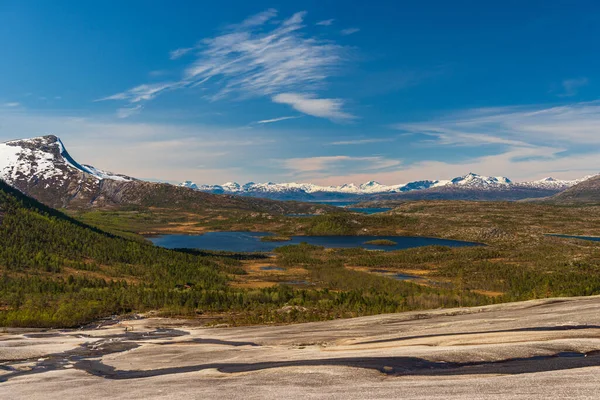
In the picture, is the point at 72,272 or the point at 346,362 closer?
the point at 346,362

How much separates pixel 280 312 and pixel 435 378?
38.4 meters

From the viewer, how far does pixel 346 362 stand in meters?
17.0

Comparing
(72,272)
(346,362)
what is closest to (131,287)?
(72,272)

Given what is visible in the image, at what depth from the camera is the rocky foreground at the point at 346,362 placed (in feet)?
41.3

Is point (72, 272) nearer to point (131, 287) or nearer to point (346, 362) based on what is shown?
point (131, 287)

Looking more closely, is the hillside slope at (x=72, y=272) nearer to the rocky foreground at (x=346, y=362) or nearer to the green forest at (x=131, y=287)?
the green forest at (x=131, y=287)

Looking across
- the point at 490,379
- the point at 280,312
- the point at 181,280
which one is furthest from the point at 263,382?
the point at 181,280

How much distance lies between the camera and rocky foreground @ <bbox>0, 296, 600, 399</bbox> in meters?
12.6

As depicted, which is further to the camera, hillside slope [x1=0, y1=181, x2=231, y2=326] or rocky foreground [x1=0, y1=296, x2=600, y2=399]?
hillside slope [x1=0, y1=181, x2=231, y2=326]

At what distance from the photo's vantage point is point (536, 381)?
11742 millimetres

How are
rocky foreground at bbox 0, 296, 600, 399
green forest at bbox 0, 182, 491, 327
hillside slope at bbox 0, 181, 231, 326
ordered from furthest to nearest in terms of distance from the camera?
green forest at bbox 0, 182, 491, 327 → hillside slope at bbox 0, 181, 231, 326 → rocky foreground at bbox 0, 296, 600, 399

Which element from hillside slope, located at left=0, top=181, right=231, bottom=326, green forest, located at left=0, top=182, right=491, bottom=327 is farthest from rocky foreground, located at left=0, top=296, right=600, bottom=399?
hillside slope, located at left=0, top=181, right=231, bottom=326

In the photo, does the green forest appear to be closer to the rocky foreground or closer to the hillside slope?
the hillside slope

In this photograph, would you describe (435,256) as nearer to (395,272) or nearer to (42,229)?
(395,272)
